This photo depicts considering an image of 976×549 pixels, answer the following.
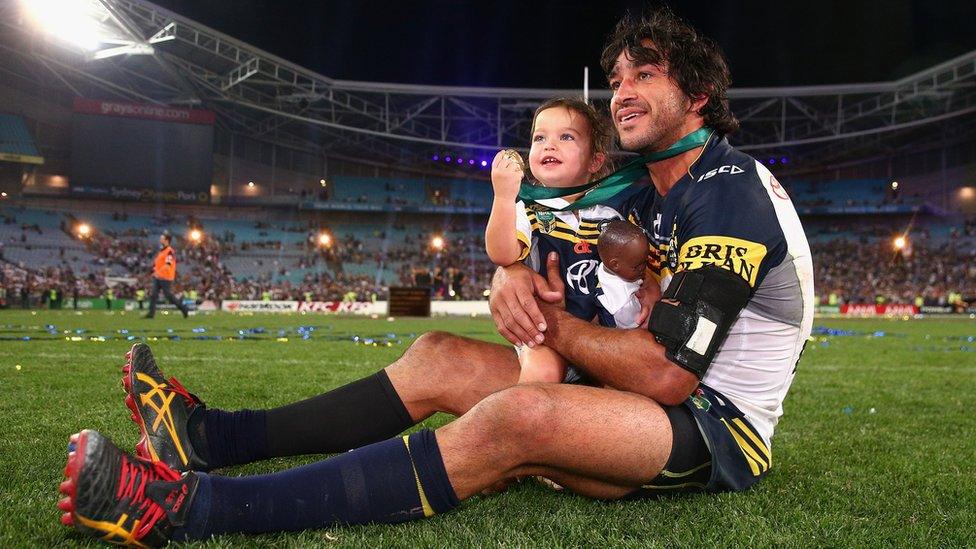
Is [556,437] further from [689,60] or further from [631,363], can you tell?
[689,60]

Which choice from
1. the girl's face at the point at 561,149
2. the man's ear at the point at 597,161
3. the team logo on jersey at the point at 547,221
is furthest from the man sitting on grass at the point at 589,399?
the man's ear at the point at 597,161

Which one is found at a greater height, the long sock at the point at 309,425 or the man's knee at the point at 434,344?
the man's knee at the point at 434,344

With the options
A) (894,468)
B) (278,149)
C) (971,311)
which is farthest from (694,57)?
(278,149)

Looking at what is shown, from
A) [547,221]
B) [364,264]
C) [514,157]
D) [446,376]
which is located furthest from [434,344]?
[364,264]

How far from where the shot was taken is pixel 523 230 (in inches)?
114

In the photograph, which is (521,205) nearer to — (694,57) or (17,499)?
(694,57)

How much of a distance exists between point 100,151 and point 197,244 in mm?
8212

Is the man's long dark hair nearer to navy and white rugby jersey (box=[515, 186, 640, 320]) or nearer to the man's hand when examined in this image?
navy and white rugby jersey (box=[515, 186, 640, 320])

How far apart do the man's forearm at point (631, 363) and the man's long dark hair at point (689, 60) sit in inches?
43.0

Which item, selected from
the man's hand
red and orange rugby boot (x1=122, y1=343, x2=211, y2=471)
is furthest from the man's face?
red and orange rugby boot (x1=122, y1=343, x2=211, y2=471)

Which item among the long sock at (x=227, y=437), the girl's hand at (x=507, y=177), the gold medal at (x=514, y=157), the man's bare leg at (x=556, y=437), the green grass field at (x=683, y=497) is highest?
the gold medal at (x=514, y=157)

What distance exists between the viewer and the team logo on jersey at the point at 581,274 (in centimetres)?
285

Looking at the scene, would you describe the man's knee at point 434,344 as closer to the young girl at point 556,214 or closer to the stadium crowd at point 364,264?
the young girl at point 556,214

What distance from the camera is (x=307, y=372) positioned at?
6984 millimetres
